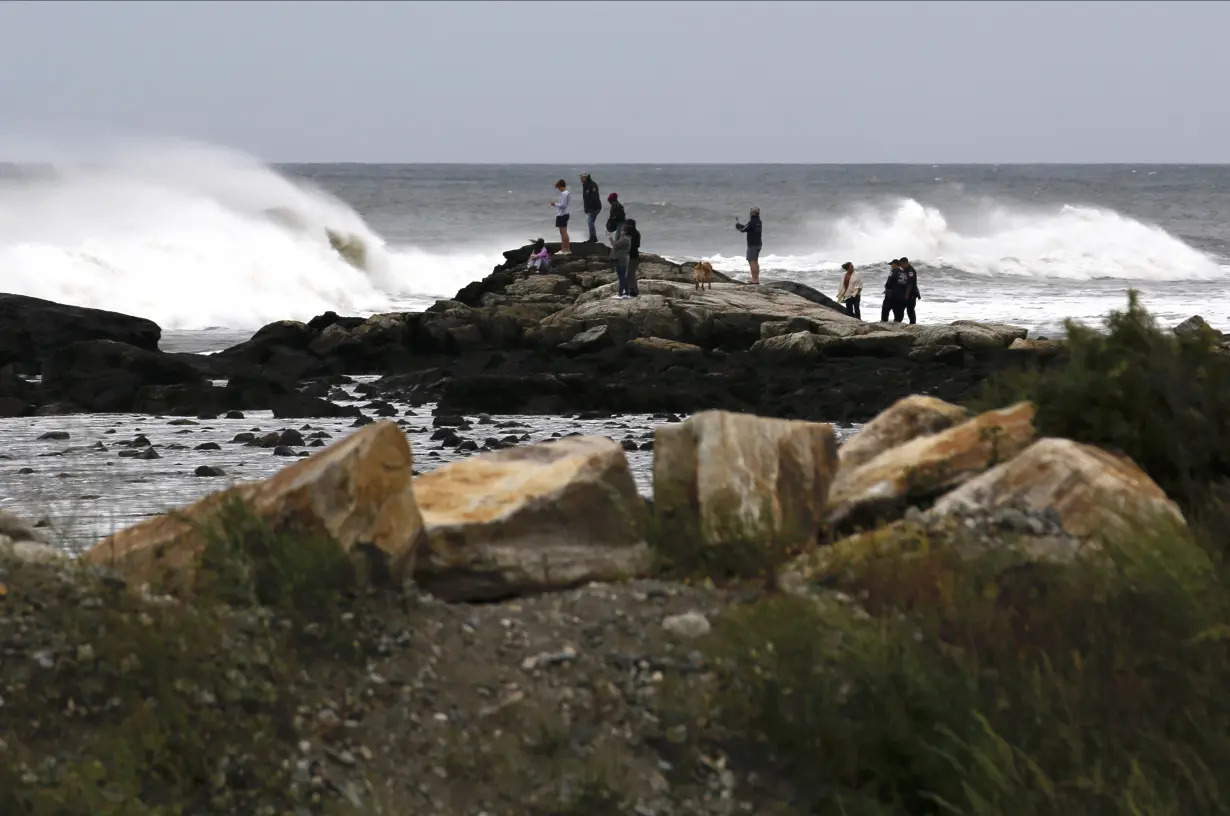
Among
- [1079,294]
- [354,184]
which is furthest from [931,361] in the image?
[354,184]

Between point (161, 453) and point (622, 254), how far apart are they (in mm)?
13096

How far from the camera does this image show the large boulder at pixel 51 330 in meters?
24.4

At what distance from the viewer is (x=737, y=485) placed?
6867 millimetres

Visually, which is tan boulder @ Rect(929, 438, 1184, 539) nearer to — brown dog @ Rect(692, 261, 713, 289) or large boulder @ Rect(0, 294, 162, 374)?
large boulder @ Rect(0, 294, 162, 374)

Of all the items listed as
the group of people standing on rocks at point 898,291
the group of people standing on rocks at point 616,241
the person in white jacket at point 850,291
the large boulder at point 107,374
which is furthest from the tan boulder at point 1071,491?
the person in white jacket at point 850,291

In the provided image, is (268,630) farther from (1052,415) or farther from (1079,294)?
(1079,294)

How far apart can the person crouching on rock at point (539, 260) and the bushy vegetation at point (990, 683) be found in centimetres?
2635

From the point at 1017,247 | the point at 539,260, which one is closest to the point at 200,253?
the point at 539,260

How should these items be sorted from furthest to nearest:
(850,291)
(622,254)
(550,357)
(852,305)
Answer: (852,305) → (850,291) → (622,254) → (550,357)

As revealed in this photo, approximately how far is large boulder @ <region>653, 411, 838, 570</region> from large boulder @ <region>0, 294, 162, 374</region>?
62.5ft

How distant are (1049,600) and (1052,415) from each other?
1813 millimetres

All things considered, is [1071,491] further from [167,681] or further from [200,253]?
[200,253]

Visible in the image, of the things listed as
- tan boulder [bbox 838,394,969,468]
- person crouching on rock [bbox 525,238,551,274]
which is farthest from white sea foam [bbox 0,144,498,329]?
tan boulder [bbox 838,394,969,468]

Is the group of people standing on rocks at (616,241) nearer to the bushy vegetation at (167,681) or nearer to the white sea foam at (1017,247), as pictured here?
the white sea foam at (1017,247)
